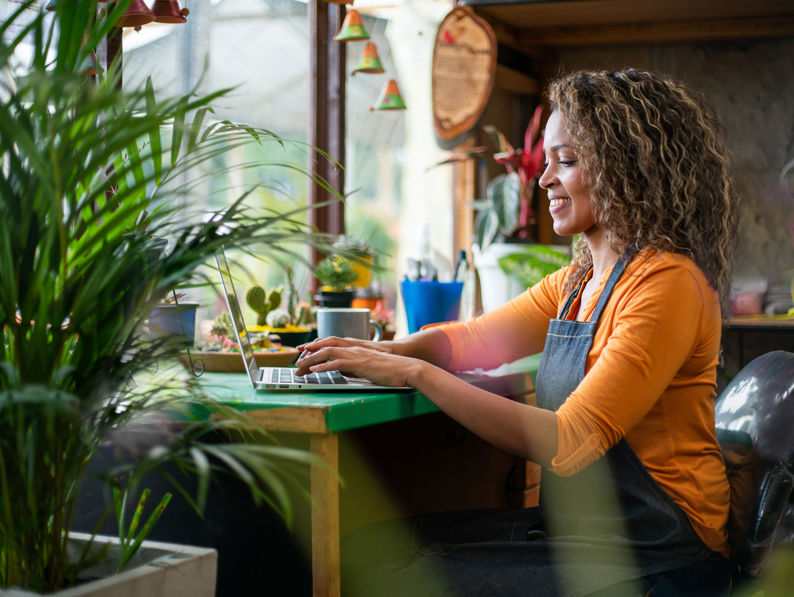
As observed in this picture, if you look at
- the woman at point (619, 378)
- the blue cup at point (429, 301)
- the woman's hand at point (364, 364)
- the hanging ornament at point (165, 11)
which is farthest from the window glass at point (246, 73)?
the woman at point (619, 378)

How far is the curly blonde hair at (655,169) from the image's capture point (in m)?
1.59

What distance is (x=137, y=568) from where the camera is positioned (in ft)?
3.37

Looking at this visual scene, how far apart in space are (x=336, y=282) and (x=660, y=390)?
1.14 meters

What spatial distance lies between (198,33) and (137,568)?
1.91 meters

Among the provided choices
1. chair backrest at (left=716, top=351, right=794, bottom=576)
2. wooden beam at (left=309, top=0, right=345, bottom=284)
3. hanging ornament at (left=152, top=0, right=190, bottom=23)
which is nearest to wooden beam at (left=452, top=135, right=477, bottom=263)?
wooden beam at (left=309, top=0, right=345, bottom=284)

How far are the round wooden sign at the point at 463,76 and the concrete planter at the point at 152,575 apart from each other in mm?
2657

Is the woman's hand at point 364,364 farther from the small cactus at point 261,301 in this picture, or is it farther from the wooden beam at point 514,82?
the wooden beam at point 514,82

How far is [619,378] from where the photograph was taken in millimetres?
1433

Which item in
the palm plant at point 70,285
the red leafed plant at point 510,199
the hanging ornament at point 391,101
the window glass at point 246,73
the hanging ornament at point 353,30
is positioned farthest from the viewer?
the red leafed plant at point 510,199

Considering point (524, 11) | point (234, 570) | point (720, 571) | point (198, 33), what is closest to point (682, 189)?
point (720, 571)

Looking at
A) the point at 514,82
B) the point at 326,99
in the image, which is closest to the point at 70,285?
the point at 326,99

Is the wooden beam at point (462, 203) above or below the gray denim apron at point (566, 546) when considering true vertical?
above

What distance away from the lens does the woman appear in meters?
1.44

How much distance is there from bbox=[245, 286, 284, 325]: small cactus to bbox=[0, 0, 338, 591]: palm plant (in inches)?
47.9
